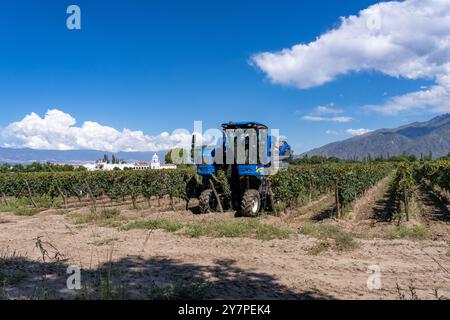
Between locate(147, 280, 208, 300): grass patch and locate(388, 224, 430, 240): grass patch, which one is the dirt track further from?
locate(388, 224, 430, 240): grass patch

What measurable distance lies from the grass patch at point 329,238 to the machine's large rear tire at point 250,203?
7.90ft

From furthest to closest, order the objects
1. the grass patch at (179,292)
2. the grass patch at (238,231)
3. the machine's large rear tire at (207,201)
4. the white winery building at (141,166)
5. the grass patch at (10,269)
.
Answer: the white winery building at (141,166), the machine's large rear tire at (207,201), the grass patch at (238,231), the grass patch at (10,269), the grass patch at (179,292)

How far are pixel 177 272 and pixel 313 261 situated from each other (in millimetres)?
2608

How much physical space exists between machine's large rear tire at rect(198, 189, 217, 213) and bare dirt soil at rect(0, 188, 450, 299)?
3.01m

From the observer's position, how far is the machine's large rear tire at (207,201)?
1262cm

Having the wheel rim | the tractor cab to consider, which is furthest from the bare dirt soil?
the tractor cab

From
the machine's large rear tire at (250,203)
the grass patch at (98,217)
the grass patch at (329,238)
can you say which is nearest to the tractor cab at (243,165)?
the machine's large rear tire at (250,203)

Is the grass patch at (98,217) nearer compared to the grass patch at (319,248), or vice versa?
the grass patch at (319,248)

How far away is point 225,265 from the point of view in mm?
6348

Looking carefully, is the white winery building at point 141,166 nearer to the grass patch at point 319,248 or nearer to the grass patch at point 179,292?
the grass patch at point 319,248

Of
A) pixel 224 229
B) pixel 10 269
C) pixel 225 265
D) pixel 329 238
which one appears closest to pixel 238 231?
pixel 224 229

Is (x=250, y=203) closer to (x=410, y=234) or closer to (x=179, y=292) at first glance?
(x=410, y=234)

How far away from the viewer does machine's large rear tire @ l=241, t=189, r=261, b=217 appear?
457 inches
